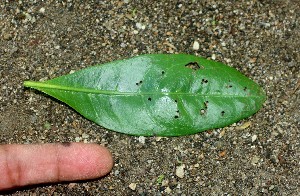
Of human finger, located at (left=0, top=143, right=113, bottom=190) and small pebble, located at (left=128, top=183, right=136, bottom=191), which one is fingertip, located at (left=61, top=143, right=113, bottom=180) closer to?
human finger, located at (left=0, top=143, right=113, bottom=190)

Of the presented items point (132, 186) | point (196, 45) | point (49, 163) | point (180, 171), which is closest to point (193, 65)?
point (196, 45)

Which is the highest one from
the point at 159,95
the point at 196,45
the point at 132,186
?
the point at 196,45

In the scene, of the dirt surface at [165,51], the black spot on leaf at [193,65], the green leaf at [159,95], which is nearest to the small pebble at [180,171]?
the dirt surface at [165,51]

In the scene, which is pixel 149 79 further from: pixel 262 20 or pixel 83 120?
pixel 262 20

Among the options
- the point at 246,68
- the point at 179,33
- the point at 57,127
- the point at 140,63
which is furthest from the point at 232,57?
the point at 57,127

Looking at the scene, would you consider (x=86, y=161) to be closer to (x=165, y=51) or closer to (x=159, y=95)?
(x=159, y=95)

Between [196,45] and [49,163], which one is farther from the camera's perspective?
[196,45]

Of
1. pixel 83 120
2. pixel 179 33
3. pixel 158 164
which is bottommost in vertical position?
pixel 158 164
